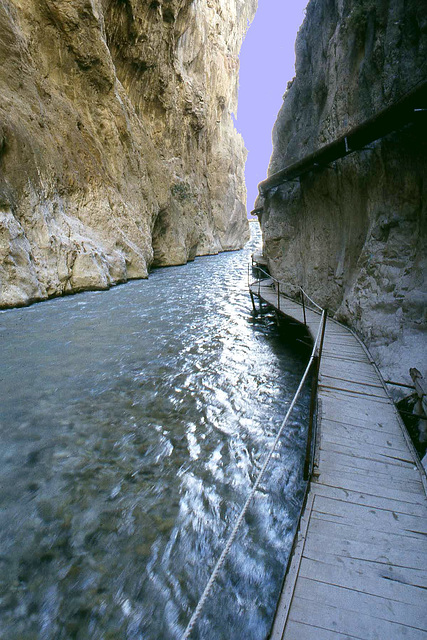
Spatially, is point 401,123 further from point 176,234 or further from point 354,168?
point 176,234

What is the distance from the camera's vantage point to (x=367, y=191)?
8125 millimetres

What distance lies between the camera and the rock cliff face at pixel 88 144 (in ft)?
42.9

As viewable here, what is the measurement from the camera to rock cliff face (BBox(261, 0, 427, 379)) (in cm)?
638

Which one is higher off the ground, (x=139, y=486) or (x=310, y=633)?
(x=310, y=633)

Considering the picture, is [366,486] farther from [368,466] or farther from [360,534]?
[360,534]

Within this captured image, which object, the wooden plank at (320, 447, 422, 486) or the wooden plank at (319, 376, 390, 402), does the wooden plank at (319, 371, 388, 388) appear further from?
the wooden plank at (320, 447, 422, 486)

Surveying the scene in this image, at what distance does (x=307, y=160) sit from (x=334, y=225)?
7.40ft

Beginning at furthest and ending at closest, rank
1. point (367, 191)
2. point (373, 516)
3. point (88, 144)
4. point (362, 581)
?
point (88, 144)
point (367, 191)
point (373, 516)
point (362, 581)

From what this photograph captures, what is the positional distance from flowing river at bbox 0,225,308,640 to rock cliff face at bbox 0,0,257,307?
6715 mm

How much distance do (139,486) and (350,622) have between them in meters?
2.67

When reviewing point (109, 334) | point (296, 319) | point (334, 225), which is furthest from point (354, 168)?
point (109, 334)

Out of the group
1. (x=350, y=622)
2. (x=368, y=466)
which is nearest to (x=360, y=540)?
(x=350, y=622)

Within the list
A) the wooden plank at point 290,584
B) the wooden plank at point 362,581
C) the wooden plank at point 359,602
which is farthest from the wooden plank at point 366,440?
the wooden plank at point 359,602

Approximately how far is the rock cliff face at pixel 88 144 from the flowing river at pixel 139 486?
672cm
